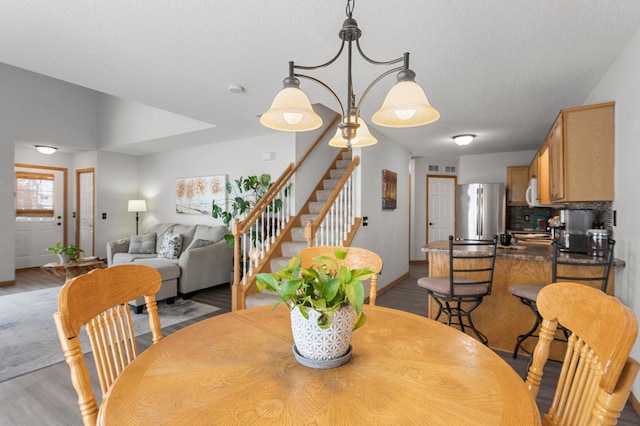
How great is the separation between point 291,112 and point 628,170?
254 cm

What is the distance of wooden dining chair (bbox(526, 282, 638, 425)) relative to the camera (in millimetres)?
686

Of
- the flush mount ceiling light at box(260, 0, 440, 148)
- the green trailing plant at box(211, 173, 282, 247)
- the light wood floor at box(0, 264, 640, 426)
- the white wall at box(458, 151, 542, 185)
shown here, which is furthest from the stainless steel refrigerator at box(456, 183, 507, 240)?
the flush mount ceiling light at box(260, 0, 440, 148)

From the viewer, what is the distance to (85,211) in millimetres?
7246

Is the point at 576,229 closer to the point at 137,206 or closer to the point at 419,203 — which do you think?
the point at 419,203

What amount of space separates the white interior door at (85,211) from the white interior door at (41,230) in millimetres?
422

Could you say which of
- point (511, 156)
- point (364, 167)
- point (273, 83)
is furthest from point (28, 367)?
point (511, 156)

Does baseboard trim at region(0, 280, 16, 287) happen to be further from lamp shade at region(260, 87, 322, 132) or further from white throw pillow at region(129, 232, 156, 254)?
lamp shade at region(260, 87, 322, 132)

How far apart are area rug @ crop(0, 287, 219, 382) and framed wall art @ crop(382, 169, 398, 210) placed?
2.98 metres

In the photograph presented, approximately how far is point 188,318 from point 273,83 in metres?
2.81

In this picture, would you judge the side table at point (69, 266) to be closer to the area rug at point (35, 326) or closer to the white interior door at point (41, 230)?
the area rug at point (35, 326)

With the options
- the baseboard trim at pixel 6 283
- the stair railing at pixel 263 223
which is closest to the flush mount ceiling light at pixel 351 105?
the stair railing at pixel 263 223

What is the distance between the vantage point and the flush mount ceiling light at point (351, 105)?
129 centimetres

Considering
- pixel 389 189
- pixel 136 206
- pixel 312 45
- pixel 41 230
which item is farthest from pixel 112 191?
pixel 312 45

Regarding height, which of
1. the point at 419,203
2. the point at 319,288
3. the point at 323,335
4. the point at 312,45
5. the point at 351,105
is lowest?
the point at 323,335
